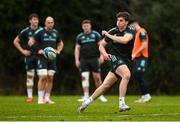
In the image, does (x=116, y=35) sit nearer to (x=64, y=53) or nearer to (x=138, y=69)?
(x=138, y=69)

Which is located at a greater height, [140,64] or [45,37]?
[45,37]

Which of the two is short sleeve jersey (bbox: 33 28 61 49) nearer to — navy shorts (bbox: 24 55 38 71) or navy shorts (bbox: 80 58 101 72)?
navy shorts (bbox: 24 55 38 71)

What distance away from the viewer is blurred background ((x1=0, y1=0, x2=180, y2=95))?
2998 centimetres

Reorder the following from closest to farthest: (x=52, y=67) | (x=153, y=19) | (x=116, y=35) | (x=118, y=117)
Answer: (x=118, y=117) < (x=116, y=35) < (x=52, y=67) < (x=153, y=19)

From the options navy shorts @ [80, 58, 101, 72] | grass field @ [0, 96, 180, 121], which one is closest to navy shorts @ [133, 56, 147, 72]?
navy shorts @ [80, 58, 101, 72]

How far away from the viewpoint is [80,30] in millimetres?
31391

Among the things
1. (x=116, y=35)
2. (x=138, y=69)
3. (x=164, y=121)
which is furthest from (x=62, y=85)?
(x=164, y=121)

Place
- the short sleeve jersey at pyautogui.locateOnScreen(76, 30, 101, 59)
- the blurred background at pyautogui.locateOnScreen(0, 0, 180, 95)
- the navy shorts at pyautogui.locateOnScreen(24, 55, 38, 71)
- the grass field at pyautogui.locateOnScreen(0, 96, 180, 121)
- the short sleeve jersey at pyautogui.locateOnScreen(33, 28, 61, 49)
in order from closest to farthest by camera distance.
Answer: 1. the grass field at pyautogui.locateOnScreen(0, 96, 180, 121)
2. the short sleeve jersey at pyautogui.locateOnScreen(33, 28, 61, 49)
3. the navy shorts at pyautogui.locateOnScreen(24, 55, 38, 71)
4. the short sleeve jersey at pyautogui.locateOnScreen(76, 30, 101, 59)
5. the blurred background at pyautogui.locateOnScreen(0, 0, 180, 95)

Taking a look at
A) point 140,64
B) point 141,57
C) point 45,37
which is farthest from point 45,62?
point 141,57

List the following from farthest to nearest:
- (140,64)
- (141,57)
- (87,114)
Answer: (141,57)
(140,64)
(87,114)

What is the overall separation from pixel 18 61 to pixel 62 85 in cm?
219

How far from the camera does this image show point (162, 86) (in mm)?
30203

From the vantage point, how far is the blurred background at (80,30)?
1180 inches

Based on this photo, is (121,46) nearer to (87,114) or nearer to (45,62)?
(87,114)
